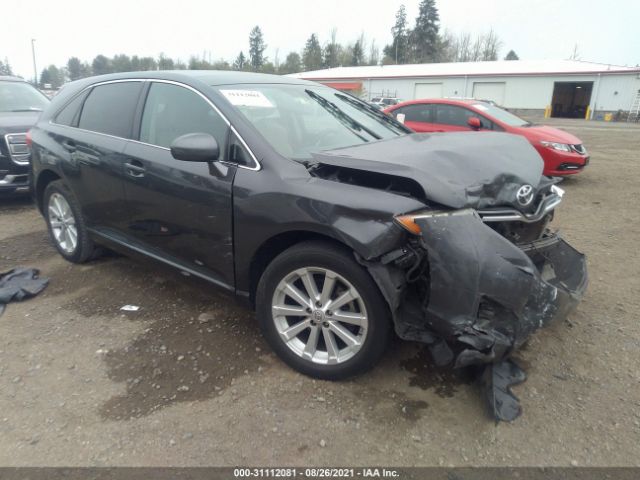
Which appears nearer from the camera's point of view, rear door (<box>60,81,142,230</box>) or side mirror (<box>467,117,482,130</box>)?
rear door (<box>60,81,142,230</box>)

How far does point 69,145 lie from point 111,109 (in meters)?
0.59

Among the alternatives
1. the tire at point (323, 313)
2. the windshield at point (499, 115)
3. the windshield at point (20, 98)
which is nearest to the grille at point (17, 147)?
the windshield at point (20, 98)

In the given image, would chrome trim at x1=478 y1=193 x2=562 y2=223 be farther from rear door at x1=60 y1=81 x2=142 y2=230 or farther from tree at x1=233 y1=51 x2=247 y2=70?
tree at x1=233 y1=51 x2=247 y2=70

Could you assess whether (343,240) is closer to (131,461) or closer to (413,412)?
(413,412)

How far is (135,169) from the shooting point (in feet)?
10.6

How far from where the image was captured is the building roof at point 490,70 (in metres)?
33.3

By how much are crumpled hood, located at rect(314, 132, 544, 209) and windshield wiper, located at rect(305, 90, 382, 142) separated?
1.14 ft

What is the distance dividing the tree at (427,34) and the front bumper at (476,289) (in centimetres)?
7043

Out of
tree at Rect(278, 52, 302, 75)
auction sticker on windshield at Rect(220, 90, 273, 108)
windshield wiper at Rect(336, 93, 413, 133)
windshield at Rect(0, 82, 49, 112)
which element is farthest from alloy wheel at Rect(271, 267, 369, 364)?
tree at Rect(278, 52, 302, 75)

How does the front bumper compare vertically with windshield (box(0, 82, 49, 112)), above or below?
below

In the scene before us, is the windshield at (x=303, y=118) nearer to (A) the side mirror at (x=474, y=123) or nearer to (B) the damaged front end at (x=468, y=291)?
(B) the damaged front end at (x=468, y=291)

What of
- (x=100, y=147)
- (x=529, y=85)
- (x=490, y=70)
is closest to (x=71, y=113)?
(x=100, y=147)

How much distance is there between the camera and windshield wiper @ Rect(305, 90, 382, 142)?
10.9 ft

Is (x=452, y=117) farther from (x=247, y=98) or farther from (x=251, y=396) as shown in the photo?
(x=251, y=396)
